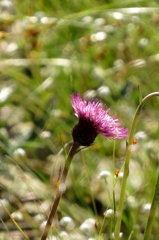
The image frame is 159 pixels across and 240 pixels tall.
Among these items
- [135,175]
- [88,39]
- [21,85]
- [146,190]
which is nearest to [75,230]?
[146,190]

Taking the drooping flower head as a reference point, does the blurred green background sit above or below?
below

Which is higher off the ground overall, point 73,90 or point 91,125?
point 91,125

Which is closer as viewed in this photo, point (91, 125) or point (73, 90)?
point (91, 125)

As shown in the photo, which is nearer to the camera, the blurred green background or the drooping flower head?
the drooping flower head

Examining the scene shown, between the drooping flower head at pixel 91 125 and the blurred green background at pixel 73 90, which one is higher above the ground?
the drooping flower head at pixel 91 125

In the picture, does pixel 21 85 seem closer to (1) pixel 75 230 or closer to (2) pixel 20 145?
(2) pixel 20 145
